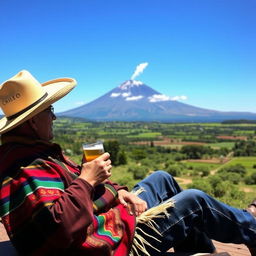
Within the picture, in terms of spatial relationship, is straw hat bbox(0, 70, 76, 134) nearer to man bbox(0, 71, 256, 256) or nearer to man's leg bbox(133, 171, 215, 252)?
man bbox(0, 71, 256, 256)

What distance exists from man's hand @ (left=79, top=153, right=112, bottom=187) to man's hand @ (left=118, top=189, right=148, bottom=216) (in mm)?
406

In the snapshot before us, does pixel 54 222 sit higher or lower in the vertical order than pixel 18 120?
lower

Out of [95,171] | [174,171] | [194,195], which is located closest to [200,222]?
[194,195]

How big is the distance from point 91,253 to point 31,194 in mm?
413

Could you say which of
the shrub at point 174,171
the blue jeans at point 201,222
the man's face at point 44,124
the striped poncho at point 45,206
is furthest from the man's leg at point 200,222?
the shrub at point 174,171

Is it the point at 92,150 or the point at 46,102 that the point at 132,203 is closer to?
the point at 92,150

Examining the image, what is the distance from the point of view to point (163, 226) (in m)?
1.75

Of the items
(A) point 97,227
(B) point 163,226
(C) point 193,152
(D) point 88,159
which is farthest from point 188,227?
(C) point 193,152

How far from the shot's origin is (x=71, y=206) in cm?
128

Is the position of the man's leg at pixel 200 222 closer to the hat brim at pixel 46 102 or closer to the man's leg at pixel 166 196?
the man's leg at pixel 166 196

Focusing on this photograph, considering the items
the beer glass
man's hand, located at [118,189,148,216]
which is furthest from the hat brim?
man's hand, located at [118,189,148,216]

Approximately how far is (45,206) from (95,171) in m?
0.30

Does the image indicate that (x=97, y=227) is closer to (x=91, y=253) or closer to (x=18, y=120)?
(x=91, y=253)

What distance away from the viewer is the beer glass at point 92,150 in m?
1.73
